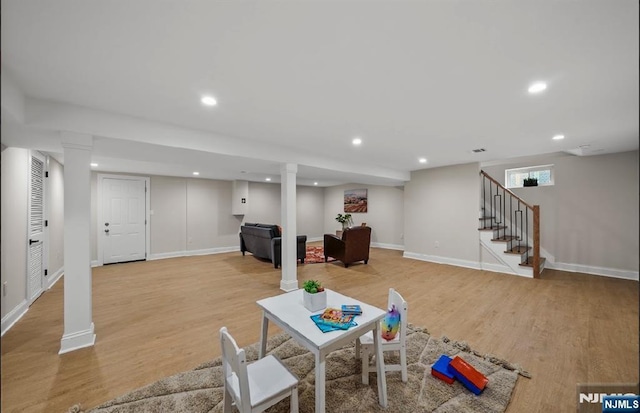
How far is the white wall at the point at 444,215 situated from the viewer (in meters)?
5.43

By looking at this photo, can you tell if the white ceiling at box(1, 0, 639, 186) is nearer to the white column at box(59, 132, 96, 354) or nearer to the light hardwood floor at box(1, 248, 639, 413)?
the white column at box(59, 132, 96, 354)

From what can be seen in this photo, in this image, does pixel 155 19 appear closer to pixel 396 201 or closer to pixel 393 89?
pixel 393 89

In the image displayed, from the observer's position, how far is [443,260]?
5.88 meters

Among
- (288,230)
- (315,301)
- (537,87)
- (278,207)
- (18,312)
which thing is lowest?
(18,312)

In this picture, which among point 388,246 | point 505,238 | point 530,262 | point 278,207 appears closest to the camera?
point 530,262

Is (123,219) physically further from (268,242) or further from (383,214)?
(383,214)

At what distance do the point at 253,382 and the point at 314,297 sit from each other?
0.63 m

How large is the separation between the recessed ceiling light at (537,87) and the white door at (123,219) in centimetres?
726

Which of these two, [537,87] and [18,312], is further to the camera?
[18,312]

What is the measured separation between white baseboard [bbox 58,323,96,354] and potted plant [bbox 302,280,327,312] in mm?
2214

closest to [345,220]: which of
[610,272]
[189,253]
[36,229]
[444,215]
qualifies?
[444,215]

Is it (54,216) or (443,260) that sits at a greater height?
(54,216)

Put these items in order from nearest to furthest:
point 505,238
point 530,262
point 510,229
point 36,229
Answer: point 36,229, point 530,262, point 505,238, point 510,229

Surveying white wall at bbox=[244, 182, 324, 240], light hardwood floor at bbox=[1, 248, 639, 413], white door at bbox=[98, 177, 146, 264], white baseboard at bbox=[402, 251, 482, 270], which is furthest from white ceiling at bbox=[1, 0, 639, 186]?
white wall at bbox=[244, 182, 324, 240]
